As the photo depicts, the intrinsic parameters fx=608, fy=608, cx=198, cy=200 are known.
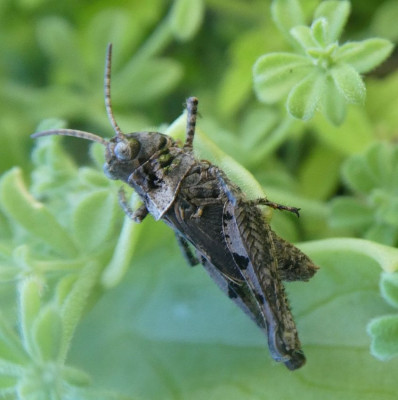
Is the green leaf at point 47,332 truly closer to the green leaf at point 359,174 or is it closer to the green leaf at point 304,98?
the green leaf at point 304,98

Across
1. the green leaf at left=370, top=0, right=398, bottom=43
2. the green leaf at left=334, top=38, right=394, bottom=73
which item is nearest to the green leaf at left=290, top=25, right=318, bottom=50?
the green leaf at left=334, top=38, right=394, bottom=73

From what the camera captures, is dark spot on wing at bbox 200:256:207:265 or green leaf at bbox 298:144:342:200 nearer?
dark spot on wing at bbox 200:256:207:265

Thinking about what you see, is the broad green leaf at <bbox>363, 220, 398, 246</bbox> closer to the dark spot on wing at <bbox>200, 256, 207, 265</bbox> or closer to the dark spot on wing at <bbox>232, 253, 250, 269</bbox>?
the dark spot on wing at <bbox>232, 253, 250, 269</bbox>

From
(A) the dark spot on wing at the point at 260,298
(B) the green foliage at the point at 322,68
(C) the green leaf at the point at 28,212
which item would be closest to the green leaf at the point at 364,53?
(B) the green foliage at the point at 322,68

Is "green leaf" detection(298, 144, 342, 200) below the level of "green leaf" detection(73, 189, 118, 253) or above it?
above

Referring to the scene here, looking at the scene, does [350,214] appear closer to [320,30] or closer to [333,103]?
[333,103]

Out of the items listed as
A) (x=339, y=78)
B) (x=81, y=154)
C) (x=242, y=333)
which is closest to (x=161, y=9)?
(x=81, y=154)
